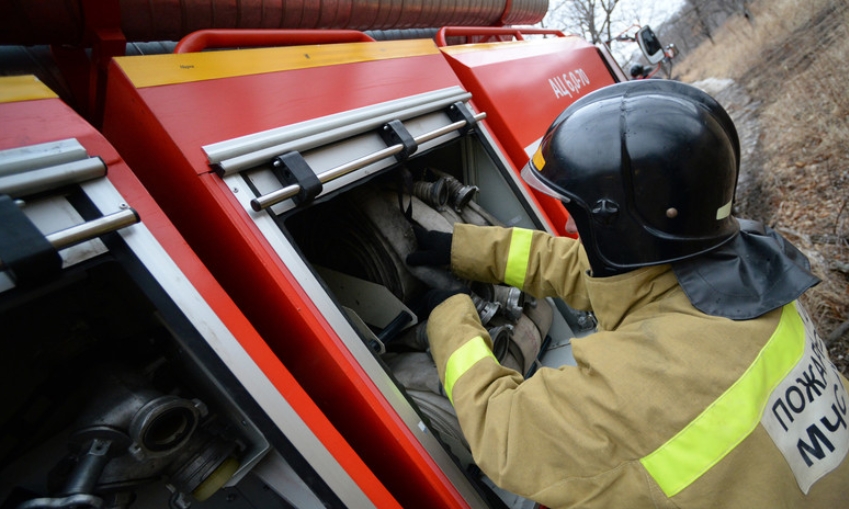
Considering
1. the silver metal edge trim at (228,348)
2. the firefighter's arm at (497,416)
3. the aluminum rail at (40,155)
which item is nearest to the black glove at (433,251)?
the firefighter's arm at (497,416)

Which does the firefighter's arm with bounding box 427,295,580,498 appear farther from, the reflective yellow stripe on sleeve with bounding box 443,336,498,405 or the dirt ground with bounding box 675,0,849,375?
the dirt ground with bounding box 675,0,849,375

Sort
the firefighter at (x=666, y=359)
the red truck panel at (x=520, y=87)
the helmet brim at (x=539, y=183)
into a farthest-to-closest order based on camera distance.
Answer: the red truck panel at (x=520, y=87)
the helmet brim at (x=539, y=183)
the firefighter at (x=666, y=359)

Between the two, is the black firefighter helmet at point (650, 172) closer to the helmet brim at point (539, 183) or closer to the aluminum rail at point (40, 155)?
the helmet brim at point (539, 183)

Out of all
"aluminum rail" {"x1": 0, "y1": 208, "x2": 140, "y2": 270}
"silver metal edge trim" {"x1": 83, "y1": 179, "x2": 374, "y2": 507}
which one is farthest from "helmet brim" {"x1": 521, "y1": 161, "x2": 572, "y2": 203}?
"aluminum rail" {"x1": 0, "y1": 208, "x2": 140, "y2": 270}

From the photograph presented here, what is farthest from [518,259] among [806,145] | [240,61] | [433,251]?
[806,145]

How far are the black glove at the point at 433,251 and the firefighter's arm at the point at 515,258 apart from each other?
0.10 ft

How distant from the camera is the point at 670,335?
3.32 ft

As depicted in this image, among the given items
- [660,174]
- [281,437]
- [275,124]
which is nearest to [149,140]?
[275,124]

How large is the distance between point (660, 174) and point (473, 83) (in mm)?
1197

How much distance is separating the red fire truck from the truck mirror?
566 cm

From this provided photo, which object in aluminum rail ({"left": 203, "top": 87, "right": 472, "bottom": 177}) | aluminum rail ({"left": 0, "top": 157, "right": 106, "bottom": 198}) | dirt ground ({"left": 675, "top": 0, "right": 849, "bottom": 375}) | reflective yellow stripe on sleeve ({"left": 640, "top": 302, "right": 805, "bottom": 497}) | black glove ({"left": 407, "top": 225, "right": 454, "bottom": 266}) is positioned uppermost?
aluminum rail ({"left": 0, "top": 157, "right": 106, "bottom": 198})

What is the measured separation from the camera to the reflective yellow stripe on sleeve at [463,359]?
4.23ft

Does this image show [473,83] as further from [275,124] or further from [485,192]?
[275,124]

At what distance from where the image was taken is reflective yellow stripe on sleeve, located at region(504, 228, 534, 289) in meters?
1.70
